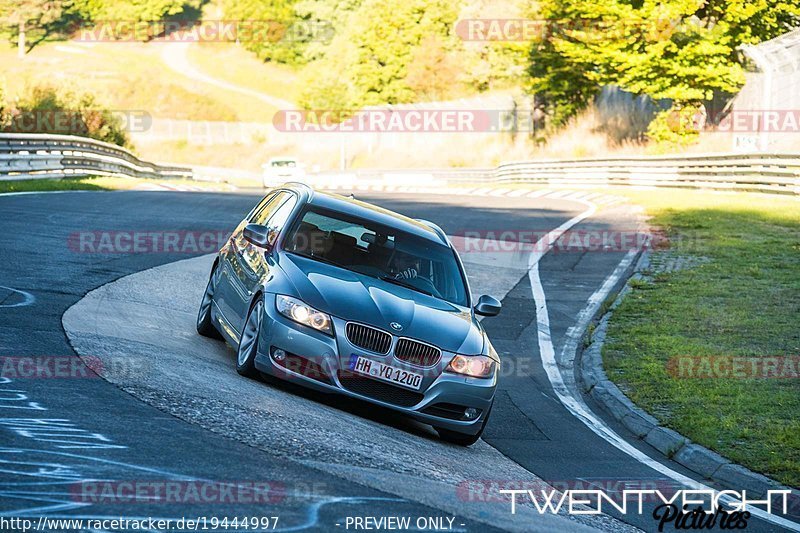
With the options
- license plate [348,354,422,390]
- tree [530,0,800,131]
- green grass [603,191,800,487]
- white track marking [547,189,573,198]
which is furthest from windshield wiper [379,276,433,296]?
tree [530,0,800,131]

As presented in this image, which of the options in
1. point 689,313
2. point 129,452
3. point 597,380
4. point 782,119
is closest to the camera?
point 129,452

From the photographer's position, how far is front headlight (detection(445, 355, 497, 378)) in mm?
8578

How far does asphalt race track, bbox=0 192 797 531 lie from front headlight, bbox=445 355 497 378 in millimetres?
596

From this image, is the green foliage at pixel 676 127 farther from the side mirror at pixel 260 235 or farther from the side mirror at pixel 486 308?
the side mirror at pixel 260 235

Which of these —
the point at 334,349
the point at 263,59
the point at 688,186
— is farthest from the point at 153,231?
the point at 263,59

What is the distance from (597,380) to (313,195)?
388 centimetres

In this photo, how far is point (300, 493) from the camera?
18.5 feet

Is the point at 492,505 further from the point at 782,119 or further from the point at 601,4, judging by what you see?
the point at 601,4

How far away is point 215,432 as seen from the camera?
263 inches

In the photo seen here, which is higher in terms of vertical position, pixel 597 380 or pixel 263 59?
pixel 263 59

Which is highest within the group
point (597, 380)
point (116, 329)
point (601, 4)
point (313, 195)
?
point (601, 4)

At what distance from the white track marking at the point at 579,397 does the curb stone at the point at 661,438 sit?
23cm

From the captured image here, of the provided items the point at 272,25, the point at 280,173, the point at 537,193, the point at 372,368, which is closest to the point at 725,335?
the point at 372,368

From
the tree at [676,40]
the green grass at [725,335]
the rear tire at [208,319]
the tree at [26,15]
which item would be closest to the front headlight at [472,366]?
the green grass at [725,335]
